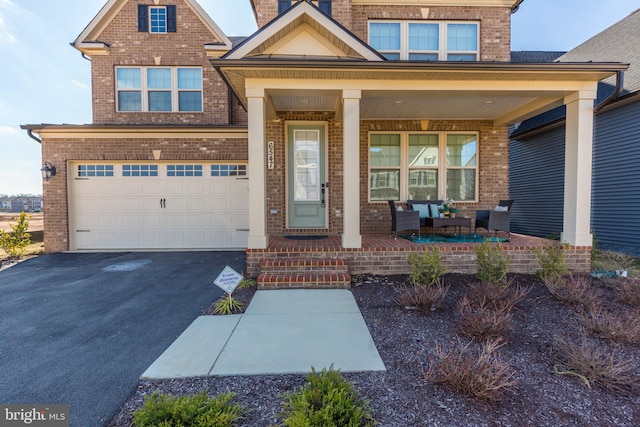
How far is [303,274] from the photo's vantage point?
4.70 meters

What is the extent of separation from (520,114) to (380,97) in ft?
11.0

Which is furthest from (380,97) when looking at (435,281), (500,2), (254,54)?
(500,2)

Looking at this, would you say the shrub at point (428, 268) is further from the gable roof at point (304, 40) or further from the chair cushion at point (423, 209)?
the gable roof at point (304, 40)

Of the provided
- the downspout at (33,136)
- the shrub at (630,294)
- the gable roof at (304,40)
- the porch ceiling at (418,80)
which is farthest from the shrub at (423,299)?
the downspout at (33,136)

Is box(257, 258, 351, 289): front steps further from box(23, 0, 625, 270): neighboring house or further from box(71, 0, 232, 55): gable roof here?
box(71, 0, 232, 55): gable roof

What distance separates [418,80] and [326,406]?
200 inches

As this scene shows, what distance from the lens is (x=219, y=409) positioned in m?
1.83

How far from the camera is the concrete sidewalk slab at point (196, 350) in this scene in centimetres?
238

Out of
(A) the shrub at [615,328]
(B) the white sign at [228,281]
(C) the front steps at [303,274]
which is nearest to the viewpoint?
(A) the shrub at [615,328]

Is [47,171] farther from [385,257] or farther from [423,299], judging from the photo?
[423,299]

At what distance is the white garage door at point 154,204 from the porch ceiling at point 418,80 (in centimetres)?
287

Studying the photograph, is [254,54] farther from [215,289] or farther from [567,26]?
[567,26]

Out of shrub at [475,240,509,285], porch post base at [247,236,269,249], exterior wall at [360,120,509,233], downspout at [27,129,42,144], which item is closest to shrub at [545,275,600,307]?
shrub at [475,240,509,285]

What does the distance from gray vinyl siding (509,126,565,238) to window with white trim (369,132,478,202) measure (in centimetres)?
361
